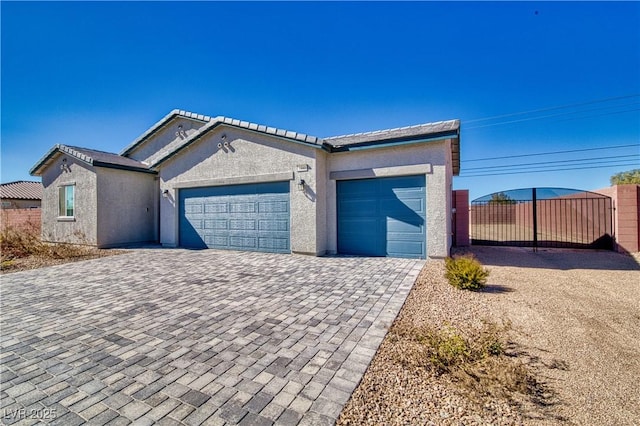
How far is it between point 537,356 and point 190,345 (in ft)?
14.6

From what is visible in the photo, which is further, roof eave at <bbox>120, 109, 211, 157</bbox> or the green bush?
roof eave at <bbox>120, 109, 211, 157</bbox>

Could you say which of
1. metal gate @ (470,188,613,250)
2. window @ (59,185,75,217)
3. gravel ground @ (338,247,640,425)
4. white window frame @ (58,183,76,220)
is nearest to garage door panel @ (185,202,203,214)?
window @ (59,185,75,217)

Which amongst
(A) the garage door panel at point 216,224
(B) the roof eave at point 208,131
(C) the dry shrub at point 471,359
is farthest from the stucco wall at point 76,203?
(C) the dry shrub at point 471,359

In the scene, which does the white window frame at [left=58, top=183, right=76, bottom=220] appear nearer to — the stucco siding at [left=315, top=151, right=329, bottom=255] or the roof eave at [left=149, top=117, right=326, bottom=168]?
the roof eave at [left=149, top=117, right=326, bottom=168]

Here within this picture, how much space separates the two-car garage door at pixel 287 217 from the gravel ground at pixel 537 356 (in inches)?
104

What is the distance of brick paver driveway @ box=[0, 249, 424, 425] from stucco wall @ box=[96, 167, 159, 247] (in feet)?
21.7

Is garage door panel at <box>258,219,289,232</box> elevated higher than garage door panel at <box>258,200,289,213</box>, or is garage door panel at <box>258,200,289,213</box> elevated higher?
garage door panel at <box>258,200,289,213</box>

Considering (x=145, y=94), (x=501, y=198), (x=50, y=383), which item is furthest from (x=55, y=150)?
(x=501, y=198)

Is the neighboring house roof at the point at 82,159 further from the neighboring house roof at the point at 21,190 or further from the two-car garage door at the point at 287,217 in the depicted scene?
the neighboring house roof at the point at 21,190

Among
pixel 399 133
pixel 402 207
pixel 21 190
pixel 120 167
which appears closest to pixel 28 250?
pixel 120 167

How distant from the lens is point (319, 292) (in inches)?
230

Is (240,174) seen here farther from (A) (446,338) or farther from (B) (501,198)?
(B) (501,198)

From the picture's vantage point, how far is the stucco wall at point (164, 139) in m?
17.1

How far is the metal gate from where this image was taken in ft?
38.5
